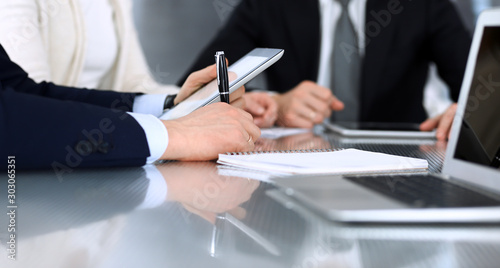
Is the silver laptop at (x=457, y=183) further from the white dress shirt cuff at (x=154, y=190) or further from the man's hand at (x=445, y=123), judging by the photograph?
the man's hand at (x=445, y=123)

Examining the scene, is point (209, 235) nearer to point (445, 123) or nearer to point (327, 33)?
point (445, 123)

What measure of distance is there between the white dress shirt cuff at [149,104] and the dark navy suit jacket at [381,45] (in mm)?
823

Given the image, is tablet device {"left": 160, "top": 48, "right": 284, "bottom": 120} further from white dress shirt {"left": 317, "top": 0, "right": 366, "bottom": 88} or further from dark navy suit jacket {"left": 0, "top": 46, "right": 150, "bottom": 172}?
white dress shirt {"left": 317, "top": 0, "right": 366, "bottom": 88}

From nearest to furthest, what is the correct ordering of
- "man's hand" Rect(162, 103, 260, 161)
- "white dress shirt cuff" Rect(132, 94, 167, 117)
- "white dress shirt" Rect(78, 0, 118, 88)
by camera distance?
"man's hand" Rect(162, 103, 260, 161), "white dress shirt cuff" Rect(132, 94, 167, 117), "white dress shirt" Rect(78, 0, 118, 88)

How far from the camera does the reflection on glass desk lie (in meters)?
0.38

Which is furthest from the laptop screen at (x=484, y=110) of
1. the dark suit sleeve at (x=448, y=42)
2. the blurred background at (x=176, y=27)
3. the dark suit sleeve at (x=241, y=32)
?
the blurred background at (x=176, y=27)

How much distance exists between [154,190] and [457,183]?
1.13ft

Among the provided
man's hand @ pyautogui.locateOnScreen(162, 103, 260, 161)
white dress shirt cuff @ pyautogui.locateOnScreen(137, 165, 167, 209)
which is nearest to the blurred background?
man's hand @ pyautogui.locateOnScreen(162, 103, 260, 161)

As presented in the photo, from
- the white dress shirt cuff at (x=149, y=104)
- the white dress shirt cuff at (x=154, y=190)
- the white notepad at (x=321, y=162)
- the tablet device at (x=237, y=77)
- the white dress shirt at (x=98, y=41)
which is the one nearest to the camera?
the white dress shirt cuff at (x=154, y=190)

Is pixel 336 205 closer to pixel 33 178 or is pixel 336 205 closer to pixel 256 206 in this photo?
pixel 256 206

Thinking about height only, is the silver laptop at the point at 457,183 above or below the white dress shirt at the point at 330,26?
above

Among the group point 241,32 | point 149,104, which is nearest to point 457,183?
point 149,104

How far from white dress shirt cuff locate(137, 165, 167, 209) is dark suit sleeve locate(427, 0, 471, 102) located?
1.55 m

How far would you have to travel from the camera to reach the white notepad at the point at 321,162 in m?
0.69
